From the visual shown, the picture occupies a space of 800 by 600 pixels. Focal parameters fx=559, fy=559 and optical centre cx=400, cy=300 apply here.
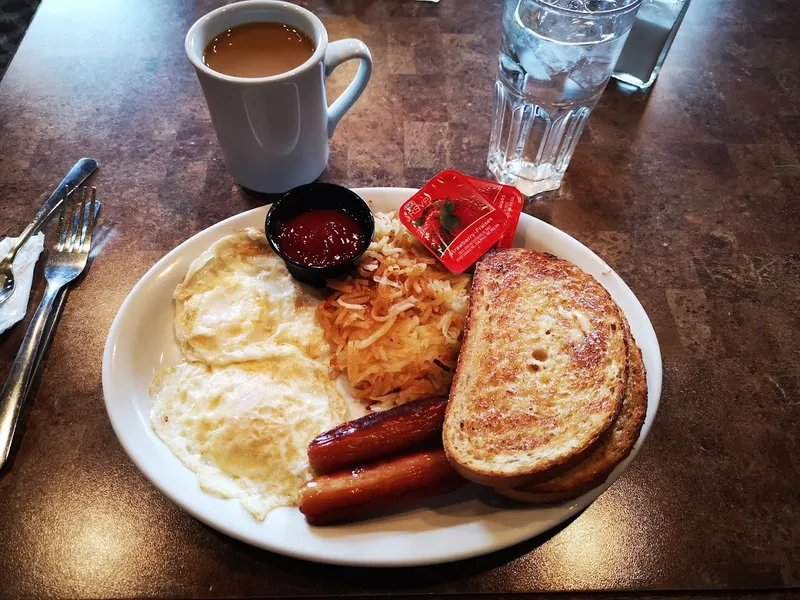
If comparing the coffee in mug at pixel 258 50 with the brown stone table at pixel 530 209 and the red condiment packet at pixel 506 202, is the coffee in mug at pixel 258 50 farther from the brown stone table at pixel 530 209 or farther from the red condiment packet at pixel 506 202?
the red condiment packet at pixel 506 202

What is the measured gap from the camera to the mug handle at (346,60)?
1.89 m

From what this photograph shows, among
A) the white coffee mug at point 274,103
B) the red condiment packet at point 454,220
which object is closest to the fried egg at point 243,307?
the white coffee mug at point 274,103

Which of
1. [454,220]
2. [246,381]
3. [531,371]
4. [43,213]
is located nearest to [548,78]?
[454,220]

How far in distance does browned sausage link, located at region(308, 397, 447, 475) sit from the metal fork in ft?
2.89

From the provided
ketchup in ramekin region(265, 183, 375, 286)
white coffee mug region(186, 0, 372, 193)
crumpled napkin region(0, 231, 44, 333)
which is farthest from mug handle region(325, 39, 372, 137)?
crumpled napkin region(0, 231, 44, 333)

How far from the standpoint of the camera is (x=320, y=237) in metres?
1.79

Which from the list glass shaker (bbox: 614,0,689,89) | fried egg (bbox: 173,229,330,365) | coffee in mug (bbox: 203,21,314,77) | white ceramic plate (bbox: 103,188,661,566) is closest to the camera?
white ceramic plate (bbox: 103,188,661,566)

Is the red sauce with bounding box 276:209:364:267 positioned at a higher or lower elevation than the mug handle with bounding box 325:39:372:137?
lower

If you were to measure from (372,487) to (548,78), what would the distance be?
1492mm

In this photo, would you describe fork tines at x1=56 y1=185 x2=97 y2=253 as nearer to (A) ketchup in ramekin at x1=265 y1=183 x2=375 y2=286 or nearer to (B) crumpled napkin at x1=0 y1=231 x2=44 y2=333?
(B) crumpled napkin at x1=0 y1=231 x2=44 y2=333

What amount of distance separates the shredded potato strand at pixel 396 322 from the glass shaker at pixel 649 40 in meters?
1.49

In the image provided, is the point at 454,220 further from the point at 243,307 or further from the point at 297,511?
the point at 297,511

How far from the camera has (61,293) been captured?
6.27 ft

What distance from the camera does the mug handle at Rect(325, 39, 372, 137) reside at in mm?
1887
